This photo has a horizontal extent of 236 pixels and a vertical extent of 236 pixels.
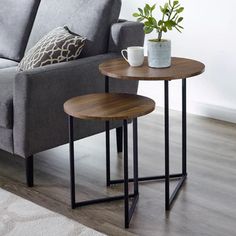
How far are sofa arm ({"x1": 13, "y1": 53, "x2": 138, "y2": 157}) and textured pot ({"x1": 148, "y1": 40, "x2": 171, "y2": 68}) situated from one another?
45 centimetres

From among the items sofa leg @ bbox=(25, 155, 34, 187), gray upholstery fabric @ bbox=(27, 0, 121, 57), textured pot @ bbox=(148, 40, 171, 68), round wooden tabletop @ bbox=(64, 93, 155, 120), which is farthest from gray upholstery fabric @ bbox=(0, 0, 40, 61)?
textured pot @ bbox=(148, 40, 171, 68)

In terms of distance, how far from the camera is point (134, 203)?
2484 mm

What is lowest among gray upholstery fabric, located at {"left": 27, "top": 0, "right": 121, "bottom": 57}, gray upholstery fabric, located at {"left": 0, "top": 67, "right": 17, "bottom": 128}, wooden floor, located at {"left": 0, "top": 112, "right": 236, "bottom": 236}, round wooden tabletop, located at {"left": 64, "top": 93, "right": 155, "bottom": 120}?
wooden floor, located at {"left": 0, "top": 112, "right": 236, "bottom": 236}

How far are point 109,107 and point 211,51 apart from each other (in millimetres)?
1569

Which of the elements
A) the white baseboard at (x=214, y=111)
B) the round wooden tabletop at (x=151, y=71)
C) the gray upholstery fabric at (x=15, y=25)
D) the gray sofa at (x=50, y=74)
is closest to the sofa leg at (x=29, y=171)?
the gray sofa at (x=50, y=74)

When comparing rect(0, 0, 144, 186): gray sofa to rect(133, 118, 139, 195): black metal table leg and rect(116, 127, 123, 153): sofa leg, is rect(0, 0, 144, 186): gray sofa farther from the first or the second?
rect(133, 118, 139, 195): black metal table leg

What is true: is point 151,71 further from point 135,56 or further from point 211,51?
point 211,51

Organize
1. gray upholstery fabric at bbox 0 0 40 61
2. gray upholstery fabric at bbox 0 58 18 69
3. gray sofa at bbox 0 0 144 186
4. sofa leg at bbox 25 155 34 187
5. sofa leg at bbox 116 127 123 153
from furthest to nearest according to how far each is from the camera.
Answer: gray upholstery fabric at bbox 0 0 40 61
gray upholstery fabric at bbox 0 58 18 69
sofa leg at bbox 116 127 123 153
sofa leg at bbox 25 155 34 187
gray sofa at bbox 0 0 144 186

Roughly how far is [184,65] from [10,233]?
42.0 inches

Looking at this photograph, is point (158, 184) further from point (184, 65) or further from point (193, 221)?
point (184, 65)

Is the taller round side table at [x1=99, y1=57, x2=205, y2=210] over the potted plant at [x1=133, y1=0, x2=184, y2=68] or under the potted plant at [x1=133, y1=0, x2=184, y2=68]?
under

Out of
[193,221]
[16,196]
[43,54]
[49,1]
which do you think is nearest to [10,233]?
[16,196]

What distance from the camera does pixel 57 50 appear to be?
284 cm

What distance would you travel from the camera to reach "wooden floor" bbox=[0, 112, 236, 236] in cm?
233
